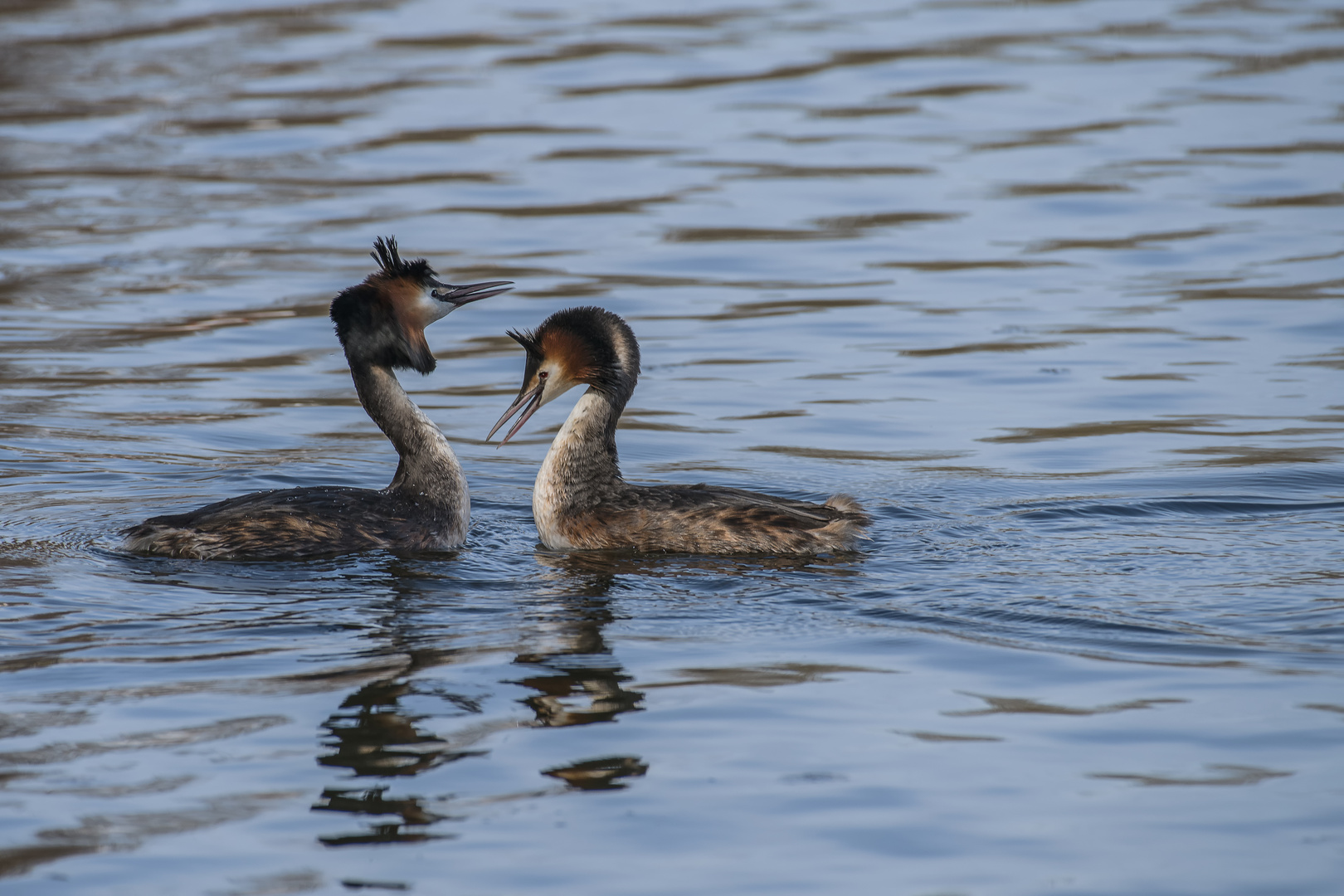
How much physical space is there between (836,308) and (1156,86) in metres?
8.58

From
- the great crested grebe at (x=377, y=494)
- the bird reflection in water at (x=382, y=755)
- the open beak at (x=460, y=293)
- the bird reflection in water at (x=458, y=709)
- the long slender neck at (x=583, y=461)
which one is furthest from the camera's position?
the open beak at (x=460, y=293)

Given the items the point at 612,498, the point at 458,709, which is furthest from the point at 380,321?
the point at 458,709

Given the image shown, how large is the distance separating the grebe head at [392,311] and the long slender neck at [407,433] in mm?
101

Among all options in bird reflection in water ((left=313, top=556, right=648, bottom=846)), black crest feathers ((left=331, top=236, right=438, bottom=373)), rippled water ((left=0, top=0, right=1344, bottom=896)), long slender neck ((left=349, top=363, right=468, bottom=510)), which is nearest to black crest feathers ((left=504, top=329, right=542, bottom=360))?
black crest feathers ((left=331, top=236, right=438, bottom=373))

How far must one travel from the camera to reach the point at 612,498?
858 cm

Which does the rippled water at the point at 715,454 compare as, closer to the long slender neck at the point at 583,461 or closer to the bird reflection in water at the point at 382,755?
the bird reflection in water at the point at 382,755

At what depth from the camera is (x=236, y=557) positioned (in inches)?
317

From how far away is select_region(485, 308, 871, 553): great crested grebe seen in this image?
26.8ft

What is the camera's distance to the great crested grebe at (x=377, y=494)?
8062 millimetres

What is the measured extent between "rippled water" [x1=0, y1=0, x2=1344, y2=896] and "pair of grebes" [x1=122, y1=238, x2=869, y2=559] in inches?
6.9

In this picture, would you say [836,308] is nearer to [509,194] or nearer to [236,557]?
[509,194]

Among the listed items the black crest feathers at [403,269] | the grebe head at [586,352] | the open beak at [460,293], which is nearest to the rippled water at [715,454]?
the grebe head at [586,352]

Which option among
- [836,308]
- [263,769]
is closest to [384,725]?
[263,769]

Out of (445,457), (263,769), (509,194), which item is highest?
(509,194)
